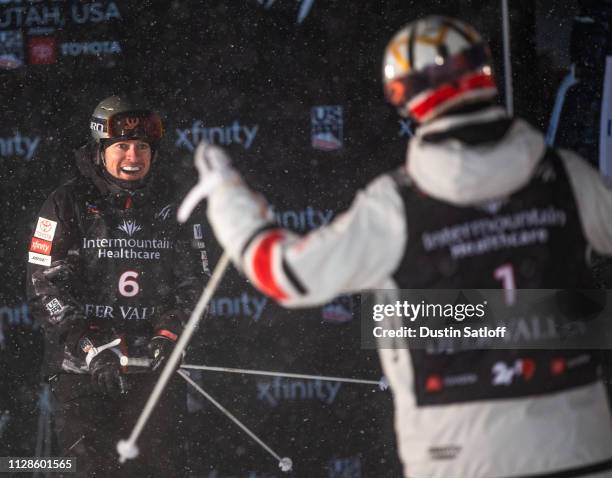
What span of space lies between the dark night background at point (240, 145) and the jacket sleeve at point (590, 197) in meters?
2.38

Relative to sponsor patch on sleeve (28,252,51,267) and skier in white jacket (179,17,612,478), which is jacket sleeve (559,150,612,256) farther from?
sponsor patch on sleeve (28,252,51,267)

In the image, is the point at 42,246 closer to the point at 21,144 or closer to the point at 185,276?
the point at 185,276

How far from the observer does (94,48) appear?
189 inches

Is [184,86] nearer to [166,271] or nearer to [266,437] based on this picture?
[166,271]

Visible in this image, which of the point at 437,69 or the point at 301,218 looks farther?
the point at 301,218

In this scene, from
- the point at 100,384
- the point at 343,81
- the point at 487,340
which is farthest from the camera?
the point at 343,81

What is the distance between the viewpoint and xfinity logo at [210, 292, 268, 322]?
477 cm

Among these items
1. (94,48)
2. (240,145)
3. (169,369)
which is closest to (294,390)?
(240,145)

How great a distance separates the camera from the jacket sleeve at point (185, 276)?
3979 mm

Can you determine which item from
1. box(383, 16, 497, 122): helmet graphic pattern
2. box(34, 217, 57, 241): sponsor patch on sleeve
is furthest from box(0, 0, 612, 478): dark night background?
box(383, 16, 497, 122): helmet graphic pattern

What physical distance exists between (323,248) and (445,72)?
0.63 meters

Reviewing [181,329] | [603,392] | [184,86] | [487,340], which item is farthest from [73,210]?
[603,392]

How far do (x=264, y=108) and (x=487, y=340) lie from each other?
8.89 feet

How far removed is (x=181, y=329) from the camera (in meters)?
3.98
